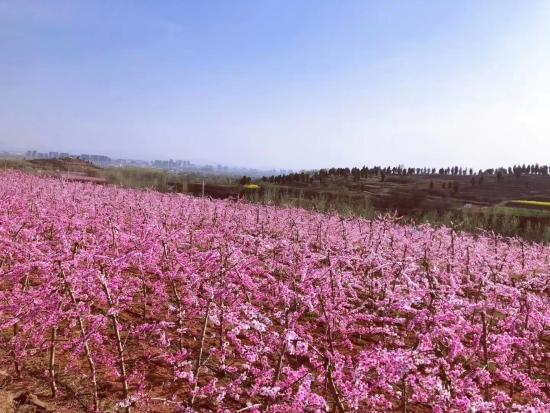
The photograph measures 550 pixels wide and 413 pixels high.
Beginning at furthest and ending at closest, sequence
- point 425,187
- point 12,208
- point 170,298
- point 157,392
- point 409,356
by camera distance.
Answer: point 425,187
point 12,208
point 170,298
point 157,392
point 409,356

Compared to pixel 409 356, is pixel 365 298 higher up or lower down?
lower down

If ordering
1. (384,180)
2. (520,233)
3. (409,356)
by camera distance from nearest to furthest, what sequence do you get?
(409,356) → (520,233) → (384,180)

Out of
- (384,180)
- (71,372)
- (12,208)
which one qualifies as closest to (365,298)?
(71,372)

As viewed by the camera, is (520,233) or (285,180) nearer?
(520,233)

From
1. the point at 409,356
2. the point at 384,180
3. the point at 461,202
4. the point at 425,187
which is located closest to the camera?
the point at 409,356

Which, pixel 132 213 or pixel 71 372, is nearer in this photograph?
pixel 71 372

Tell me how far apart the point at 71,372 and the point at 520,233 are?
4201 cm

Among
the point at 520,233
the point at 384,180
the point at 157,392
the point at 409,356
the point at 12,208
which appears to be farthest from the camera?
the point at 384,180

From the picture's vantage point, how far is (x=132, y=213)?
52.4 ft

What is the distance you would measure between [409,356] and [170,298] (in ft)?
25.1

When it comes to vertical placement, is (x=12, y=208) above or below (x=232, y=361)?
above

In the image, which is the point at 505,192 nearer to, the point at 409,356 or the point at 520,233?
the point at 520,233

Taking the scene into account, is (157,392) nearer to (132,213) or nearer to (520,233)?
(132,213)

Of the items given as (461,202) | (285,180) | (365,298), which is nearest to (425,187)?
(461,202)
